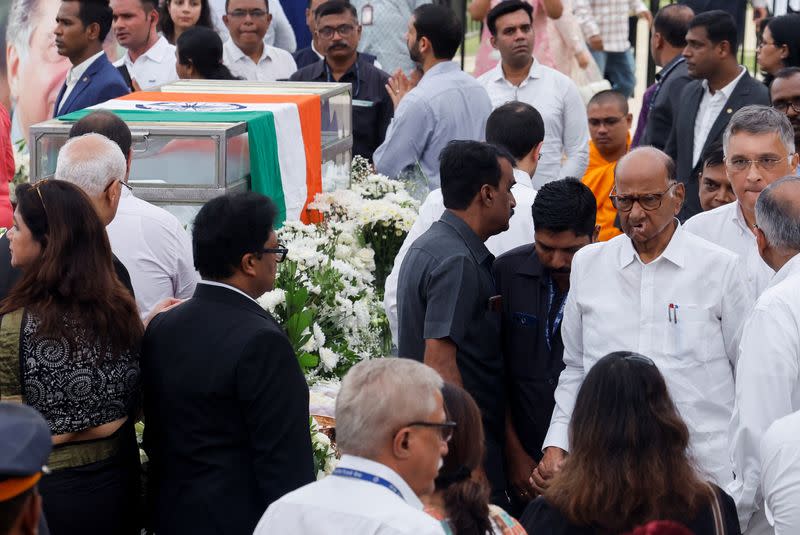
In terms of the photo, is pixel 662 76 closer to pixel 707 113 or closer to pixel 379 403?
pixel 707 113

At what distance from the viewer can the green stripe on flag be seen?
20.5 feet

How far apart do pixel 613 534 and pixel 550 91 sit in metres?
5.72

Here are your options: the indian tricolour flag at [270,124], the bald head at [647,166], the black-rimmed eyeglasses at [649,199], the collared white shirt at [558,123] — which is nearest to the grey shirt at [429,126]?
the indian tricolour flag at [270,124]

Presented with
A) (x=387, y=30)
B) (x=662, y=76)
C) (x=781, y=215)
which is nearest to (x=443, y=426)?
(x=781, y=215)

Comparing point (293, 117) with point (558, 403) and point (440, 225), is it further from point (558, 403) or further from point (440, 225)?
point (558, 403)

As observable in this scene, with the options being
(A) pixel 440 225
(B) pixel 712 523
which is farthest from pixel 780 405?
(A) pixel 440 225

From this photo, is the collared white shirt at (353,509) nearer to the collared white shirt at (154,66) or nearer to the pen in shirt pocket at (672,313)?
the pen in shirt pocket at (672,313)

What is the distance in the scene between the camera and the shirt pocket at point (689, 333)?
4.39 meters

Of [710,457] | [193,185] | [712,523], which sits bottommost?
[710,457]

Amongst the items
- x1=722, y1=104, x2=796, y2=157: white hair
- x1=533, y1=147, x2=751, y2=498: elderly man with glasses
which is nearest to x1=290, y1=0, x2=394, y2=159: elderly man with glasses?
x1=722, y1=104, x2=796, y2=157: white hair

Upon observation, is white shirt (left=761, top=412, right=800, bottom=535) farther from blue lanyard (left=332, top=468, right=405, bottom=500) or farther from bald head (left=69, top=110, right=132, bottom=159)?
bald head (left=69, top=110, right=132, bottom=159)

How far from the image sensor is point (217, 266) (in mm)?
3893

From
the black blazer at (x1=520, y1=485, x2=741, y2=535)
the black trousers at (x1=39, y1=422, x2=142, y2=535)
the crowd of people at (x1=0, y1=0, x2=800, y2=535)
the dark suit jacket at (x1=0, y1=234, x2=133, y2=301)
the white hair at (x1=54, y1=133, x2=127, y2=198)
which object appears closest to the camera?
the crowd of people at (x1=0, y1=0, x2=800, y2=535)

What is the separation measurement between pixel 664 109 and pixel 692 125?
742 millimetres
